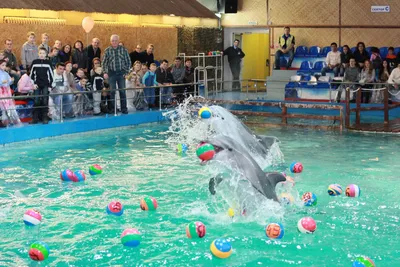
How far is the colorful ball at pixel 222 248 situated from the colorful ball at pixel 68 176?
4.89 meters

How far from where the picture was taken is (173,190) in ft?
38.4

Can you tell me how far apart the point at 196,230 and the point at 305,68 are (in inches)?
716

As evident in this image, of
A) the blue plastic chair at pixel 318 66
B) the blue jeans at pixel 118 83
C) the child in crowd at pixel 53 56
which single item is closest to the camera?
the child in crowd at pixel 53 56

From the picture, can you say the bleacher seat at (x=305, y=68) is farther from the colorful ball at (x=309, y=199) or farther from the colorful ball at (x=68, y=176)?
the colorful ball at (x=309, y=199)

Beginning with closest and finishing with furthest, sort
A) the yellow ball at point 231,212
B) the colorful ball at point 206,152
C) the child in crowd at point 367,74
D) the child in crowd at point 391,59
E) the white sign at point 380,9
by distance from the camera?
the colorful ball at point 206,152
the yellow ball at point 231,212
the child in crowd at point 367,74
the child in crowd at point 391,59
the white sign at point 380,9

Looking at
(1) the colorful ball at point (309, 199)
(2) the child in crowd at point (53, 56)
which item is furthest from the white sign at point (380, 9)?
(1) the colorful ball at point (309, 199)

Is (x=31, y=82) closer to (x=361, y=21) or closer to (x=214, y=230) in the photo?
(x=214, y=230)

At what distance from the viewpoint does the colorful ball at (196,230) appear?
8.90 metres

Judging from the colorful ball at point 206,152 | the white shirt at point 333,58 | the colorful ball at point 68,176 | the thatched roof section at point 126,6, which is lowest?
the colorful ball at point 68,176

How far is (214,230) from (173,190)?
248cm

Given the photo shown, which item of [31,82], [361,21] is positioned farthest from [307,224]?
[361,21]

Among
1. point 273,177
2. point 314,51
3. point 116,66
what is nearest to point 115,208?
point 273,177

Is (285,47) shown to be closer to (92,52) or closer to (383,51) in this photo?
(383,51)

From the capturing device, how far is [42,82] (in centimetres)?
1736
